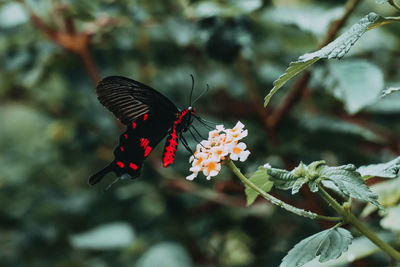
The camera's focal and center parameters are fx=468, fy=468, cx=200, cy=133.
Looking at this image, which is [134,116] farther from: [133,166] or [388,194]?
[388,194]

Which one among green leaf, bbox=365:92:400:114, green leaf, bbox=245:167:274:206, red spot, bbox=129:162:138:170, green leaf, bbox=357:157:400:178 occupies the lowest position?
green leaf, bbox=357:157:400:178

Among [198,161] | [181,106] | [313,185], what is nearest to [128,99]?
[198,161]

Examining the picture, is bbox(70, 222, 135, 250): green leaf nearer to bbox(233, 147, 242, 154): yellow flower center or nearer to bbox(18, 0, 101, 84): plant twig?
bbox(18, 0, 101, 84): plant twig

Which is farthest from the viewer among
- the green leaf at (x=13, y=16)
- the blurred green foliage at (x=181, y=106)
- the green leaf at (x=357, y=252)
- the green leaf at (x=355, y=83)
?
the green leaf at (x=13, y=16)

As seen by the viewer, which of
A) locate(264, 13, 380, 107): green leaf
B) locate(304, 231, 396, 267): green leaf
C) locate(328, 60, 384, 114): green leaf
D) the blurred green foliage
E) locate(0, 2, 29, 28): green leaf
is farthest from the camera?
locate(0, 2, 29, 28): green leaf

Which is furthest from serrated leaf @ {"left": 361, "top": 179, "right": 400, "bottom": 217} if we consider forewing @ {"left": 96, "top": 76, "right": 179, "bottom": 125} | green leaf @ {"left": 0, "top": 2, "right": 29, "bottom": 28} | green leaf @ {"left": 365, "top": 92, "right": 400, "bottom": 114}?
green leaf @ {"left": 0, "top": 2, "right": 29, "bottom": 28}

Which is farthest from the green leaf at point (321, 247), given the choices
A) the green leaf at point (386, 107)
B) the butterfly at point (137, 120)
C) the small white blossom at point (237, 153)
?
the green leaf at point (386, 107)

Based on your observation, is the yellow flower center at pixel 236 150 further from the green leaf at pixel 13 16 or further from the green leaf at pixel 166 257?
the green leaf at pixel 13 16
